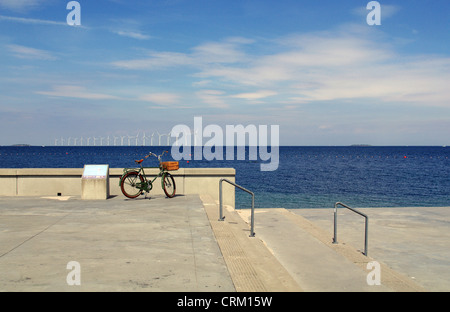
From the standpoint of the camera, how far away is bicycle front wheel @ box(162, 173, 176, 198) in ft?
43.0

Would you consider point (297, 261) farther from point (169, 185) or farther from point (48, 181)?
point (48, 181)

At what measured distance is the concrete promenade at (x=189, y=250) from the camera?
554cm

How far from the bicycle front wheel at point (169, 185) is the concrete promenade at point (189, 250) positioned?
39cm

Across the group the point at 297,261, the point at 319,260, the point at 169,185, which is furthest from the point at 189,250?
the point at 169,185

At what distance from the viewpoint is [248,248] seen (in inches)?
286

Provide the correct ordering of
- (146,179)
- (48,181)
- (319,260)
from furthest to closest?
(48,181)
(146,179)
(319,260)

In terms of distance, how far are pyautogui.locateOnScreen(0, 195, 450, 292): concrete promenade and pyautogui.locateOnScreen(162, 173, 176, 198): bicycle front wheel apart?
0.39m

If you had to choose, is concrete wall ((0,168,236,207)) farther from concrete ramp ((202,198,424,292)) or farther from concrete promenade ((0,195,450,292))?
concrete ramp ((202,198,424,292))

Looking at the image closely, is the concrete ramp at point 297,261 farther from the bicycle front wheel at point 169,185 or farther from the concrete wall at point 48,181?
the concrete wall at point 48,181

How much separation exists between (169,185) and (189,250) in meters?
6.40

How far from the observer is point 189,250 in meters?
6.97

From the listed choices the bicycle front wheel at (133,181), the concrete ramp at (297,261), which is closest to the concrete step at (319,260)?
the concrete ramp at (297,261)
